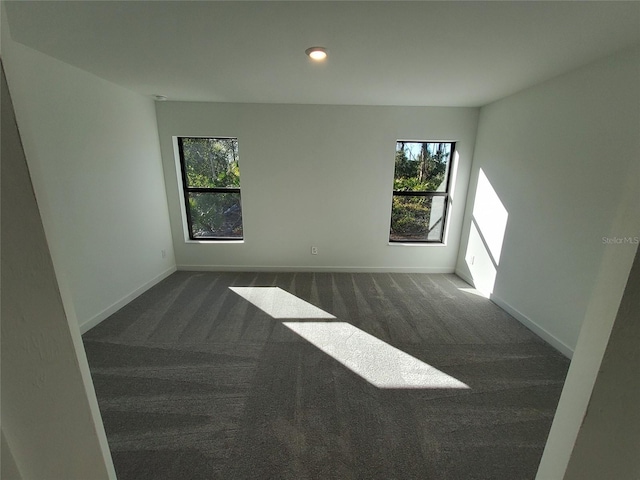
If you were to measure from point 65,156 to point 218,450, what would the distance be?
2.55 meters

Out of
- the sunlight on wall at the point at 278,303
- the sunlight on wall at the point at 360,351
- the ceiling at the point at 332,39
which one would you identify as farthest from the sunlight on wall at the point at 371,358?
the ceiling at the point at 332,39

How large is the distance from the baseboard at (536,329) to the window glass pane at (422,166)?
5.56 ft

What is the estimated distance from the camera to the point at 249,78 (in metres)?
2.34

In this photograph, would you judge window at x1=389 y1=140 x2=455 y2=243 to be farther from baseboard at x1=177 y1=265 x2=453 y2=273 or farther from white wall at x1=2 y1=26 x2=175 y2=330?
white wall at x1=2 y1=26 x2=175 y2=330

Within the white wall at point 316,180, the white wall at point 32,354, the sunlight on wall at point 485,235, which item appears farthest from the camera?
the white wall at point 316,180

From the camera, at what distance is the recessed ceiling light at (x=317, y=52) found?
1.74m

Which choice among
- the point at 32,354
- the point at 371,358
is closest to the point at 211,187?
the point at 371,358

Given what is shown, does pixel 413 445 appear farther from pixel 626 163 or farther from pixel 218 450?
pixel 626 163

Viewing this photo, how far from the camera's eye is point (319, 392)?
5.43 feet

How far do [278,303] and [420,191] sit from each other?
254 cm

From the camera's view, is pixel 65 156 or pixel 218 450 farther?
pixel 65 156

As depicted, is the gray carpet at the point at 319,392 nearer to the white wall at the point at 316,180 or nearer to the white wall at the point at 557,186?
the white wall at the point at 557,186

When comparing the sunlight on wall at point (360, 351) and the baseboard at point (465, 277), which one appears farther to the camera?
the baseboard at point (465, 277)

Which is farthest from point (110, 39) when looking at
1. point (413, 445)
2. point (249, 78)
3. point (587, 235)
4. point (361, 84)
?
point (587, 235)
